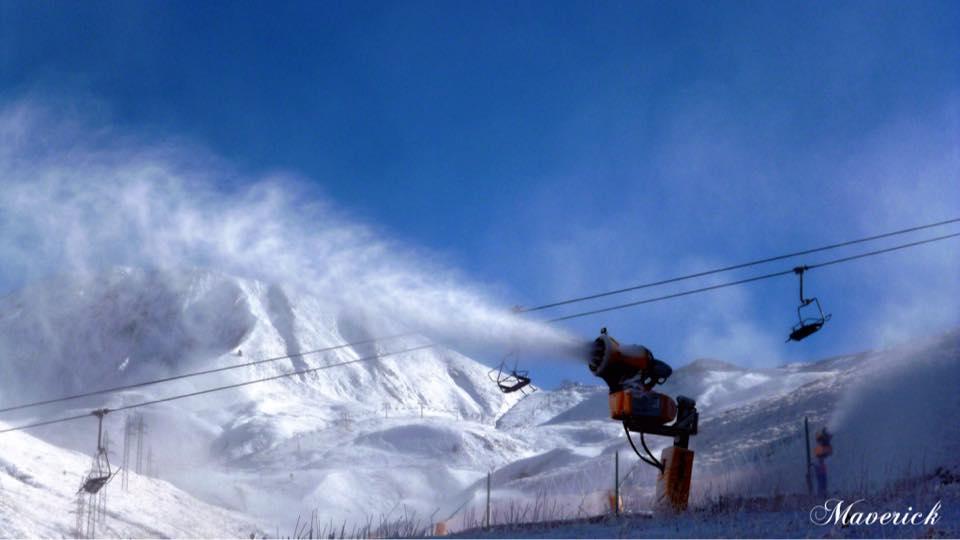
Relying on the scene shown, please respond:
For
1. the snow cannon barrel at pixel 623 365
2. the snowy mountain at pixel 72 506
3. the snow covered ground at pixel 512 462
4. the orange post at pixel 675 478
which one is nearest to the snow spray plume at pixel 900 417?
the snow covered ground at pixel 512 462

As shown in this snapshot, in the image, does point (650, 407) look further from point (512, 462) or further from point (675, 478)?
point (512, 462)

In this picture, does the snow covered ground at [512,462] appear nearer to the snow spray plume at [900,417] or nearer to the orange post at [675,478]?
the snow spray plume at [900,417]

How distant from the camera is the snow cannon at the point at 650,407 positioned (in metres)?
16.9

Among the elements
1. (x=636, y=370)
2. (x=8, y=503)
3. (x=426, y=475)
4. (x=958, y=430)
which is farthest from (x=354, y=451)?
(x=636, y=370)

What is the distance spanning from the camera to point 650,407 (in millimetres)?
17109

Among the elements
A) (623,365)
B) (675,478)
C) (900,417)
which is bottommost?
(675,478)

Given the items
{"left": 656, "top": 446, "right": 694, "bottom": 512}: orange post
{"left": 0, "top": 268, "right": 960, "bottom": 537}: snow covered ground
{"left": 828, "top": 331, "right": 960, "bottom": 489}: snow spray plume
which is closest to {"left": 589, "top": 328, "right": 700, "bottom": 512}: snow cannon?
{"left": 656, "top": 446, "right": 694, "bottom": 512}: orange post

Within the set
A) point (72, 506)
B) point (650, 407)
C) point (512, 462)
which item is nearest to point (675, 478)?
point (650, 407)

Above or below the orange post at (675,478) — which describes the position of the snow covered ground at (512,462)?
above

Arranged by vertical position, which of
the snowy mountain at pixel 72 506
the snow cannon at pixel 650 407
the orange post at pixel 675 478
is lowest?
the orange post at pixel 675 478

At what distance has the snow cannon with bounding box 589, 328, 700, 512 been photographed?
55.3 feet

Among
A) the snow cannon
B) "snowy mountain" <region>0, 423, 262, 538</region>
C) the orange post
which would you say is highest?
"snowy mountain" <region>0, 423, 262, 538</region>

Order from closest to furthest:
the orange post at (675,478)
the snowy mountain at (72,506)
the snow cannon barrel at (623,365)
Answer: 1. the orange post at (675,478)
2. the snow cannon barrel at (623,365)
3. the snowy mountain at (72,506)

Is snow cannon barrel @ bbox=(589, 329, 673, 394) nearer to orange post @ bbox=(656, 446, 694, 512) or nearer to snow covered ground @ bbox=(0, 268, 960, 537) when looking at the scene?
orange post @ bbox=(656, 446, 694, 512)
